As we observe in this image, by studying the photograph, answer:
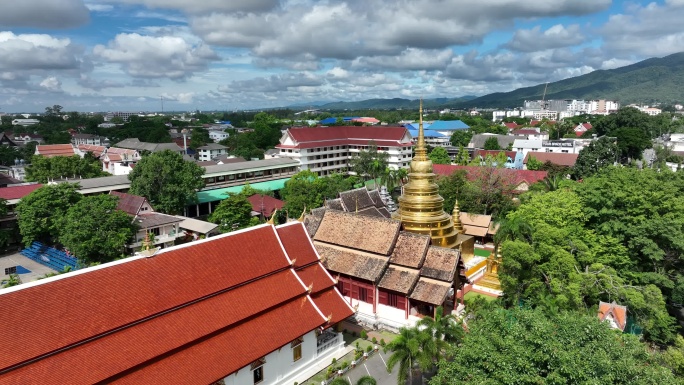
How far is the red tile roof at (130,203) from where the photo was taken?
133ft

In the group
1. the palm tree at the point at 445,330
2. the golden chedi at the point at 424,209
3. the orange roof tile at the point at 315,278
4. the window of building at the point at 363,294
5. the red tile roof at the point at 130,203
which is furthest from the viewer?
the red tile roof at the point at 130,203

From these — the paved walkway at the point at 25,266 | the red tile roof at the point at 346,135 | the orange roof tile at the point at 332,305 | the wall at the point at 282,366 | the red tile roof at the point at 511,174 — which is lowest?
the paved walkway at the point at 25,266

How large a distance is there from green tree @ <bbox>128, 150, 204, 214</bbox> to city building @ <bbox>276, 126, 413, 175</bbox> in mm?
30656

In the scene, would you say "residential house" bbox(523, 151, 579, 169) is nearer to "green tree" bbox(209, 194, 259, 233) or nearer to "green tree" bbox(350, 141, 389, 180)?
"green tree" bbox(350, 141, 389, 180)

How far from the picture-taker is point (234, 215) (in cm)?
4250

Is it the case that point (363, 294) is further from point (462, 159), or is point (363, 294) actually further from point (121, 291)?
point (462, 159)

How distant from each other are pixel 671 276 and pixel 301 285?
2300cm

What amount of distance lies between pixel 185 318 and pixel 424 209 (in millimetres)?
18534

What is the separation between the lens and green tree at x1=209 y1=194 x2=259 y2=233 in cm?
4228

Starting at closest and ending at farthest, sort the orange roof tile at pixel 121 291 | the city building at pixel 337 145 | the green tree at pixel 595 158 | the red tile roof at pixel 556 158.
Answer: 1. the orange roof tile at pixel 121 291
2. the green tree at pixel 595 158
3. the red tile roof at pixel 556 158
4. the city building at pixel 337 145

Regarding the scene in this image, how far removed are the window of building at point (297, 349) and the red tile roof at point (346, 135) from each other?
58.4 meters

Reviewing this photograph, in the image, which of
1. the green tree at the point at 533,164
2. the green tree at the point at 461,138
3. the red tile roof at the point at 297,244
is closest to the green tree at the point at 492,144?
the green tree at the point at 461,138

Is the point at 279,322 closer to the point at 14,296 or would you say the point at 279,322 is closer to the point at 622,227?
the point at 14,296

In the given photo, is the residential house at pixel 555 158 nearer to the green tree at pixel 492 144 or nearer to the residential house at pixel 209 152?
the green tree at pixel 492 144
